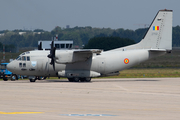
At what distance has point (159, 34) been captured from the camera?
43.9 m

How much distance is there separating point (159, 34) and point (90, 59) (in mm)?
10511

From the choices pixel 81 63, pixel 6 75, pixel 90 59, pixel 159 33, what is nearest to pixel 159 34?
pixel 159 33

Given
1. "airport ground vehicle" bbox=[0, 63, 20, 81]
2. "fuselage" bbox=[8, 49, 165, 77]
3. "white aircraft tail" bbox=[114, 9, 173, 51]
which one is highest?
"white aircraft tail" bbox=[114, 9, 173, 51]

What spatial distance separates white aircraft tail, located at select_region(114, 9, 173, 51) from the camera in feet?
143

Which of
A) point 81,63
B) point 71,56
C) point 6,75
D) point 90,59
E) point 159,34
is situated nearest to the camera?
point 71,56

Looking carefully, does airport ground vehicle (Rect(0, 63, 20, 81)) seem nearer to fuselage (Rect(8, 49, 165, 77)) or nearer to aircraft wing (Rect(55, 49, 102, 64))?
fuselage (Rect(8, 49, 165, 77))

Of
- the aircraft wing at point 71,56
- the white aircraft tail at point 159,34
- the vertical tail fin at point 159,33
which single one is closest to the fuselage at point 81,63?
the aircraft wing at point 71,56

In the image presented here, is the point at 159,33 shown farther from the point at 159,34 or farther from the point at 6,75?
the point at 6,75

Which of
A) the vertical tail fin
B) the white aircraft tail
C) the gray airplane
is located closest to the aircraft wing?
the gray airplane

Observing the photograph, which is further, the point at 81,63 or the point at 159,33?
the point at 159,33

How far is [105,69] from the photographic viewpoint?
138 ft
